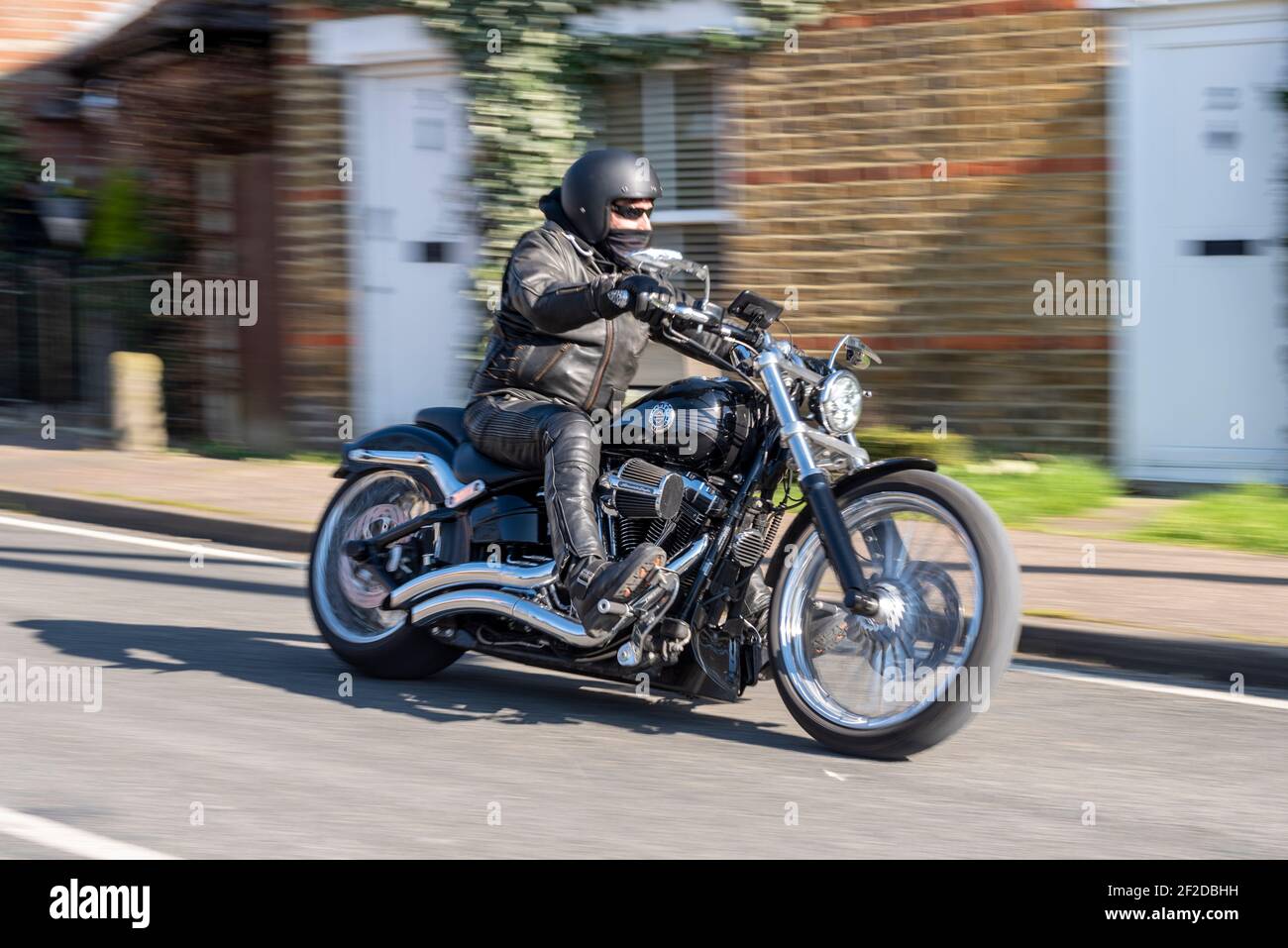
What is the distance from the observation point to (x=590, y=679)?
20.0 ft

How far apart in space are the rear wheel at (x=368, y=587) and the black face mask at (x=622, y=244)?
3.90 feet

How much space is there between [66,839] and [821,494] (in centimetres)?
232

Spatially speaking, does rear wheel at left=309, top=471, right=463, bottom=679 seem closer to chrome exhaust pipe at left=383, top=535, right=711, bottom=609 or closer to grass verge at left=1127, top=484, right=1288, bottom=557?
chrome exhaust pipe at left=383, top=535, right=711, bottom=609

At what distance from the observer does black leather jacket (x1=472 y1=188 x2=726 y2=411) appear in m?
5.32

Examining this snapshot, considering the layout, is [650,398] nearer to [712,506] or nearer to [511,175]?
[712,506]

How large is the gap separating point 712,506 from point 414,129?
814 cm

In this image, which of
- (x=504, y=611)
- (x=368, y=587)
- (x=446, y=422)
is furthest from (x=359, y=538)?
(x=504, y=611)

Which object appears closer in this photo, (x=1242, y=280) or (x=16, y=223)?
(x=1242, y=280)

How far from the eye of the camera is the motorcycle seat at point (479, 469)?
18.3 ft

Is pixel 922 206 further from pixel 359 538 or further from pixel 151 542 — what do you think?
pixel 359 538

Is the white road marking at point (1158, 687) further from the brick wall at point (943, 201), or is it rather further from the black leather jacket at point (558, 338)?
the brick wall at point (943, 201)

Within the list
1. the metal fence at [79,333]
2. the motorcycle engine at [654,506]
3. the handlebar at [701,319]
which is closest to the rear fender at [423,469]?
the motorcycle engine at [654,506]

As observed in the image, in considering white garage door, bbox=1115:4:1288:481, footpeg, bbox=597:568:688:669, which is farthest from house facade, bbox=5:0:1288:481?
footpeg, bbox=597:568:688:669
